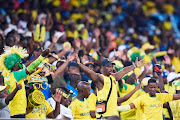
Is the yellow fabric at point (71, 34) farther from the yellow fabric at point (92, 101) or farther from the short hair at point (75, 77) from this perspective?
the yellow fabric at point (92, 101)

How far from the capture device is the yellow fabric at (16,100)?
675 centimetres

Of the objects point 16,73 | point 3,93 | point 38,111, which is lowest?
point 38,111

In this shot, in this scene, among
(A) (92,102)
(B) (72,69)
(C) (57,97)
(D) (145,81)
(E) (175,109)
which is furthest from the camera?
(D) (145,81)

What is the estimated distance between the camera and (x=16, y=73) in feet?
22.1

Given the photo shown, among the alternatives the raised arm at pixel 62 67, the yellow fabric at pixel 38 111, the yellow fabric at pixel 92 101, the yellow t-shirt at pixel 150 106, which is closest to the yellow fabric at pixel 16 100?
the yellow fabric at pixel 38 111

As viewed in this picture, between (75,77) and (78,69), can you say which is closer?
(75,77)

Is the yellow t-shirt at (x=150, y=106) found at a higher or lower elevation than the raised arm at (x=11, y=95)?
Result: lower

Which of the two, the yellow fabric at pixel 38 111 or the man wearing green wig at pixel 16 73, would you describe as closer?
the man wearing green wig at pixel 16 73

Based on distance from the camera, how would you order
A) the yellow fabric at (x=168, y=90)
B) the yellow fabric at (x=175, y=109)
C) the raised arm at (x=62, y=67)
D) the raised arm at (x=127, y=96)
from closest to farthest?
the raised arm at (x=62, y=67) → the raised arm at (x=127, y=96) → the yellow fabric at (x=175, y=109) → the yellow fabric at (x=168, y=90)

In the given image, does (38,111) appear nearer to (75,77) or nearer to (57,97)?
(57,97)

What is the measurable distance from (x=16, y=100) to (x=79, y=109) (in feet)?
3.99

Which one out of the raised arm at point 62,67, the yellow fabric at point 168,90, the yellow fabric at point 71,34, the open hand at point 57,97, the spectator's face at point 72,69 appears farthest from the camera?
the yellow fabric at point 71,34

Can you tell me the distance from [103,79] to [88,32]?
22.0ft

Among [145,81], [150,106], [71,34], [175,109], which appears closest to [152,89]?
[150,106]
